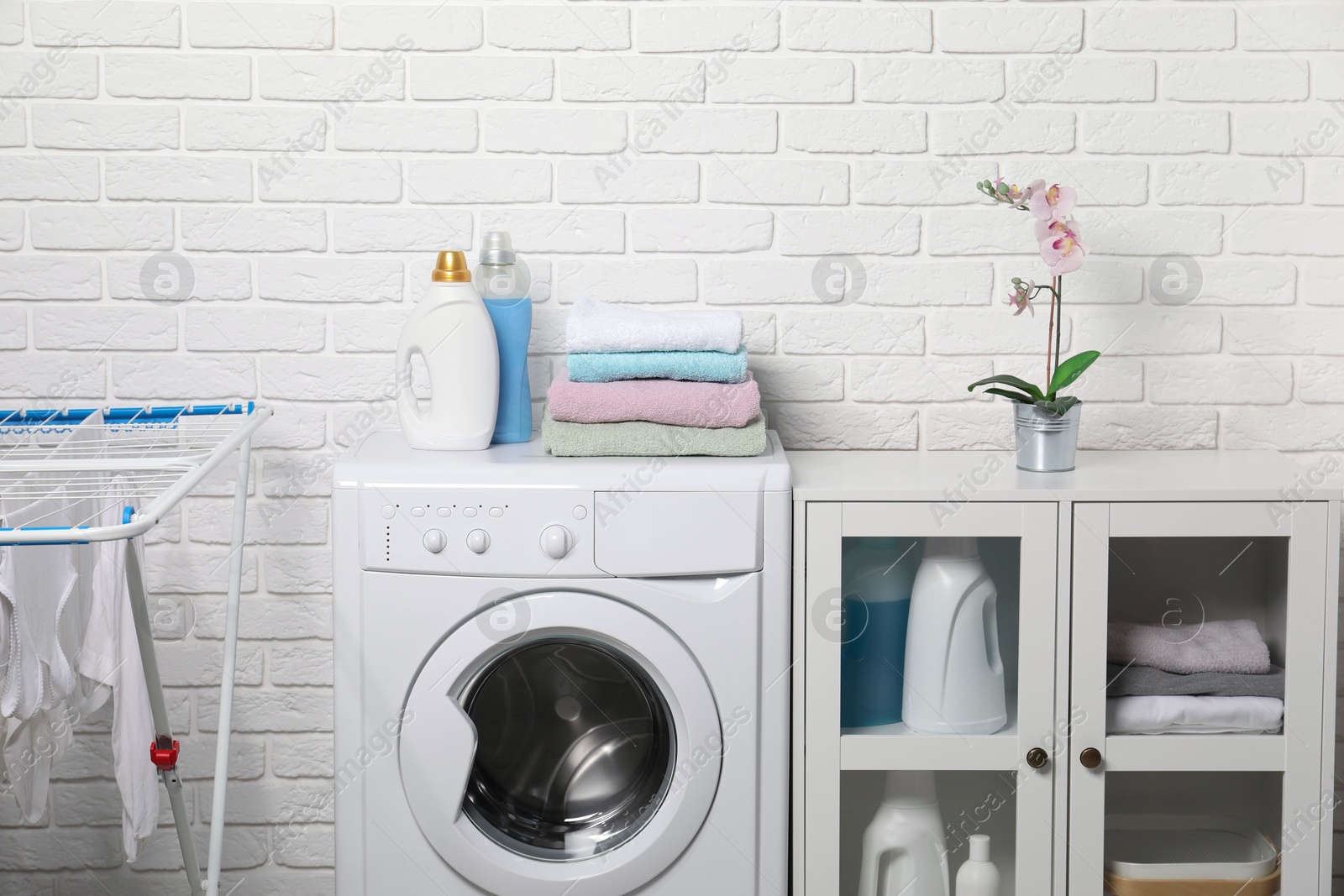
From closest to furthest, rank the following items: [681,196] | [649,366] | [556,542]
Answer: [556,542]
[649,366]
[681,196]

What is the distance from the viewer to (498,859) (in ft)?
5.15

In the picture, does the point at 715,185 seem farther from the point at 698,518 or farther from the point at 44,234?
the point at 44,234

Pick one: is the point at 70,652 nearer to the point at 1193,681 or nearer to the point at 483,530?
the point at 483,530

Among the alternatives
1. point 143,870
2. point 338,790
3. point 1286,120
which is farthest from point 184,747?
point 1286,120

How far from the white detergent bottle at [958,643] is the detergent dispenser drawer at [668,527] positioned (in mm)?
297

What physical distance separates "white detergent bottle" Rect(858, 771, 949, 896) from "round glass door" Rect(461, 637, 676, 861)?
34 centimetres

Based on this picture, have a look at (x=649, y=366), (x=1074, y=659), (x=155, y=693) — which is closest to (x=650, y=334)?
A: (x=649, y=366)

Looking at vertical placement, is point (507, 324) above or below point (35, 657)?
above

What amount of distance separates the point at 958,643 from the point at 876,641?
122 millimetres

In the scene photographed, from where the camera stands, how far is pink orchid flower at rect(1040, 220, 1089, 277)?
5.33 feet

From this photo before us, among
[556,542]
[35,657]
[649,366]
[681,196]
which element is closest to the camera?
[35,657]

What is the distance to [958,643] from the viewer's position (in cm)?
160

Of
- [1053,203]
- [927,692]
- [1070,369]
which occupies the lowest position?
[927,692]

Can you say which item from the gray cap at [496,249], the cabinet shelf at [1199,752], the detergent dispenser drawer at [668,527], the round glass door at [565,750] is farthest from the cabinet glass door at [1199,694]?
the gray cap at [496,249]
